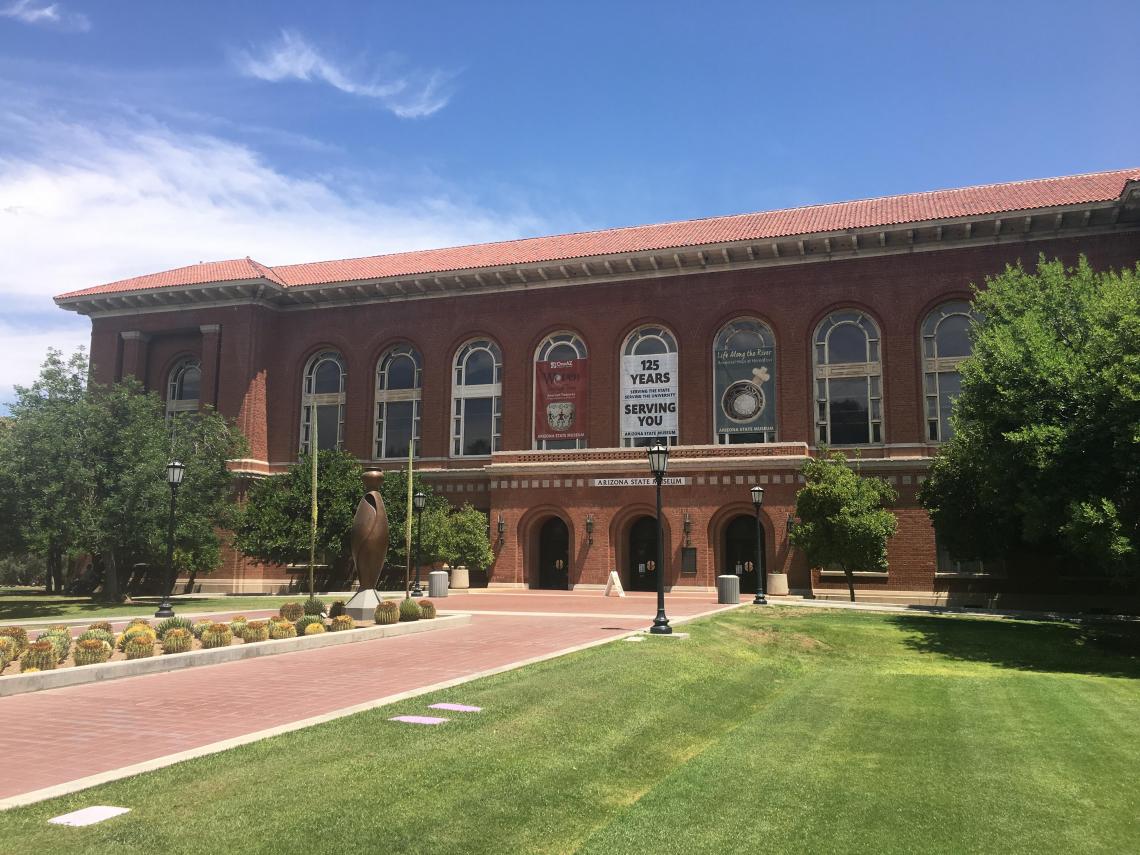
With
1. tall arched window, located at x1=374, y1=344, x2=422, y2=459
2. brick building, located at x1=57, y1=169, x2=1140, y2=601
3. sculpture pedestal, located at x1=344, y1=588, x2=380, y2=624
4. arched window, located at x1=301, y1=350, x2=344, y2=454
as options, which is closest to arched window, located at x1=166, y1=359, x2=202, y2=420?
brick building, located at x1=57, y1=169, x2=1140, y2=601

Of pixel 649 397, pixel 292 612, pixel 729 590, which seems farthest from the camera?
pixel 649 397

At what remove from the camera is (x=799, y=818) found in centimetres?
681

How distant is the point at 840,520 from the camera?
28.5 m

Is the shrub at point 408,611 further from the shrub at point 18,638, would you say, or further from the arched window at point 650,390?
the arched window at point 650,390

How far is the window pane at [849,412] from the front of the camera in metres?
34.3

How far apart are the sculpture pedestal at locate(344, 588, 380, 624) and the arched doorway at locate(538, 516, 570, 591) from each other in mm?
17924

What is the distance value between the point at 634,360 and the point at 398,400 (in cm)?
1168

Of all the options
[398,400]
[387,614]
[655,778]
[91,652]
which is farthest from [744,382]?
[655,778]

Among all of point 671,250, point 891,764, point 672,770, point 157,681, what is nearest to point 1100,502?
point 891,764

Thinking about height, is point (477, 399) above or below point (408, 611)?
above

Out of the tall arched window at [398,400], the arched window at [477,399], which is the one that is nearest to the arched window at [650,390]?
the arched window at [477,399]

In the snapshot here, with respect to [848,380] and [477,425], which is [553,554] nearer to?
[477,425]

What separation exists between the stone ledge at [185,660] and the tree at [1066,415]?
13.9 m

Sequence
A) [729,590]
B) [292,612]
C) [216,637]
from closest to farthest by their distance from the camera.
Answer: [216,637]
[292,612]
[729,590]
